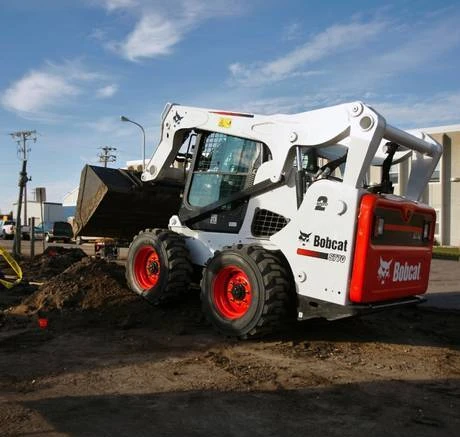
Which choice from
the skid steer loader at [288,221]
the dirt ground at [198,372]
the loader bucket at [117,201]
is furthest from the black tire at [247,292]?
the loader bucket at [117,201]

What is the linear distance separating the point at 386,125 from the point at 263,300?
2.55m

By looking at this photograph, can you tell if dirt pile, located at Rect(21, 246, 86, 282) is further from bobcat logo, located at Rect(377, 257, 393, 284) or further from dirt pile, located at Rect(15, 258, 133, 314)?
bobcat logo, located at Rect(377, 257, 393, 284)

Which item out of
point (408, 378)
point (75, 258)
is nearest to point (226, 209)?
point (408, 378)

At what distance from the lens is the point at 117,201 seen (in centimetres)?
973

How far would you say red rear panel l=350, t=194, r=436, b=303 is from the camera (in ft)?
20.4

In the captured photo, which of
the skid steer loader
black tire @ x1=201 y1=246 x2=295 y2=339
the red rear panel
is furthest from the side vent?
the red rear panel

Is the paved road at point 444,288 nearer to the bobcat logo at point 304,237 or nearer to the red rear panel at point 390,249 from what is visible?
the red rear panel at point 390,249

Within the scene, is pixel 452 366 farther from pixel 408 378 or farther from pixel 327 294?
pixel 327 294

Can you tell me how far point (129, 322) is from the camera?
7.96m

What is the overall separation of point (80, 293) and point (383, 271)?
484cm

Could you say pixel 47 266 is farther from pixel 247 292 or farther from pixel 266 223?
pixel 247 292

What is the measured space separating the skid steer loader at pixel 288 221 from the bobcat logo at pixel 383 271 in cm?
1

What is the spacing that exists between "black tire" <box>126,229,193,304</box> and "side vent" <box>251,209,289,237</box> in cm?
120

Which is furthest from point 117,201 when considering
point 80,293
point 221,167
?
point 221,167
